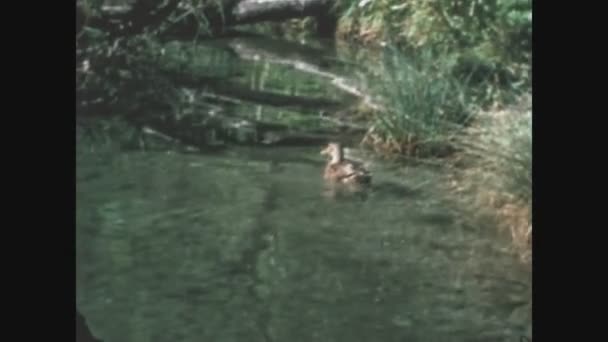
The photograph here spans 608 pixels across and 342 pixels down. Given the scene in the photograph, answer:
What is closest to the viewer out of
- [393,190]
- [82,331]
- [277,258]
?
[82,331]

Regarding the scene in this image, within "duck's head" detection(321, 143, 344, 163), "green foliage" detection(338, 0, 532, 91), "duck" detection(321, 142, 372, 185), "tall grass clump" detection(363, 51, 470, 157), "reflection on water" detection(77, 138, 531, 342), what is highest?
"green foliage" detection(338, 0, 532, 91)

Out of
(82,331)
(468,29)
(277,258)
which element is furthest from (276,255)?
(468,29)

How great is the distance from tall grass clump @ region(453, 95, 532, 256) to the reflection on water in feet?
0.19

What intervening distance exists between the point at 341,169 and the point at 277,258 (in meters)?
0.21

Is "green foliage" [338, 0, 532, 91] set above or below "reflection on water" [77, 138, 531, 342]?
above

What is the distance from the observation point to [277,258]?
94.1 inches

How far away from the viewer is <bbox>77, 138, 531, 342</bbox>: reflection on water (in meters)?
2.29

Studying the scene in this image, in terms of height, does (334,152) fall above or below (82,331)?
above

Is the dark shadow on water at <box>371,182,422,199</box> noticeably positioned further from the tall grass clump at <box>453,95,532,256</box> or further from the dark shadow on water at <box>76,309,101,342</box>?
the dark shadow on water at <box>76,309,101,342</box>

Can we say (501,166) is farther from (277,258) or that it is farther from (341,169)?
(277,258)

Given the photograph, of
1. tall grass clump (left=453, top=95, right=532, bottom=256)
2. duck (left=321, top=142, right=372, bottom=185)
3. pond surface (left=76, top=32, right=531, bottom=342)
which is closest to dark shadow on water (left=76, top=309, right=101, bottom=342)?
pond surface (left=76, top=32, right=531, bottom=342)
